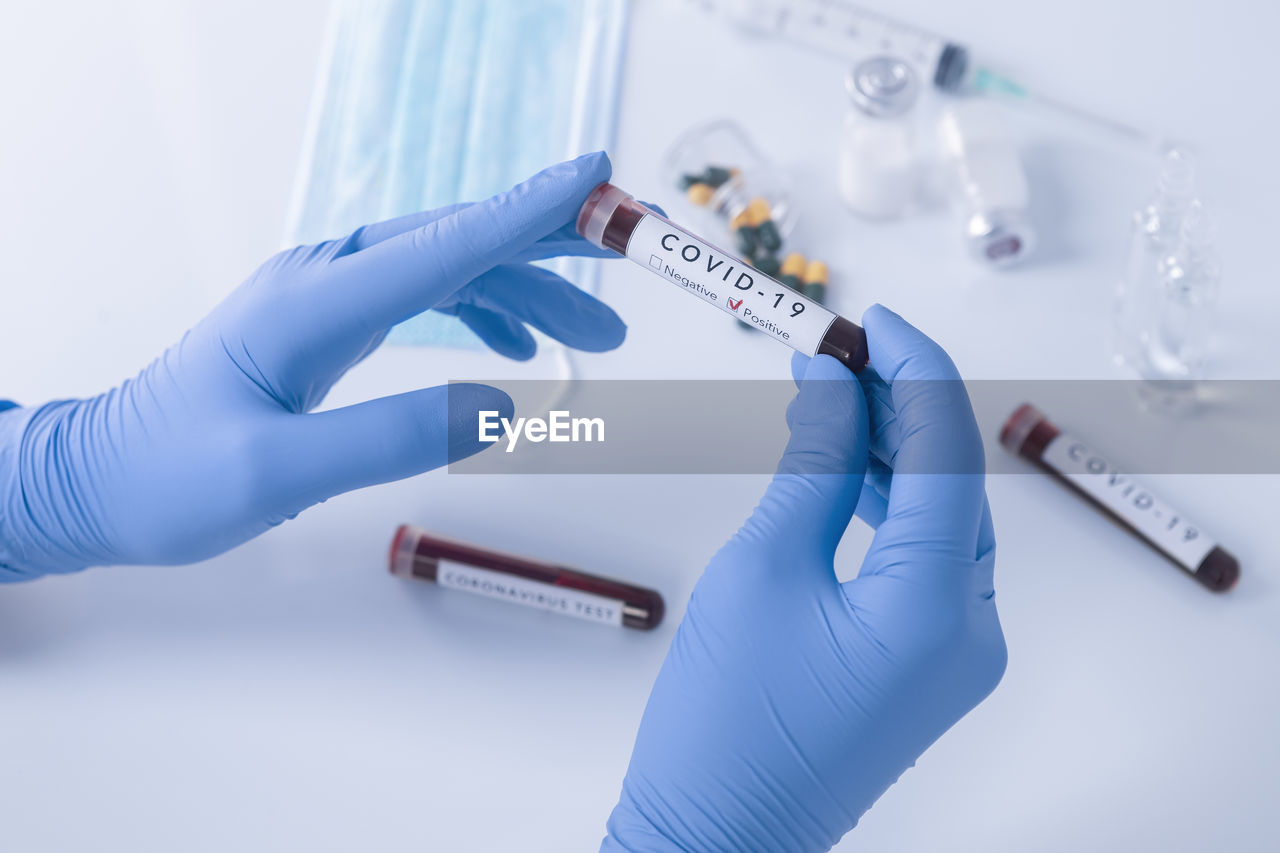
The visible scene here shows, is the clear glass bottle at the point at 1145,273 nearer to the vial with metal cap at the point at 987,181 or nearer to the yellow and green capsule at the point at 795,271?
the vial with metal cap at the point at 987,181

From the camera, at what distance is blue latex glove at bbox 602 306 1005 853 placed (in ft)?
3.47

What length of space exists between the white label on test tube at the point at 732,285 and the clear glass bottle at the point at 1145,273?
642 mm

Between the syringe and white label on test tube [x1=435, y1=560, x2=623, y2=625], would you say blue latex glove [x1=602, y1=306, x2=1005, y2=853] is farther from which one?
the syringe

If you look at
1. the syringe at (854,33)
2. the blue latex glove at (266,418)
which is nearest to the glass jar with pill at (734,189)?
the syringe at (854,33)

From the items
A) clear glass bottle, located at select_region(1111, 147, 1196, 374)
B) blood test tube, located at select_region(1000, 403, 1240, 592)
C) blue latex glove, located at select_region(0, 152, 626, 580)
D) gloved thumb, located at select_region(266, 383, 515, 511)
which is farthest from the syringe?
gloved thumb, located at select_region(266, 383, 515, 511)

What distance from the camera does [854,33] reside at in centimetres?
183

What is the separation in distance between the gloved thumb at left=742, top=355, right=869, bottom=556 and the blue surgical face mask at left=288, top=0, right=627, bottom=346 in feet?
1.97

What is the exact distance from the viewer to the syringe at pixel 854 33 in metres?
1.79

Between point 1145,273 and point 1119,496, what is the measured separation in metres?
0.37

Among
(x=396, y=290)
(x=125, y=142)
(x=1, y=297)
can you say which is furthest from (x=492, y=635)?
(x=125, y=142)

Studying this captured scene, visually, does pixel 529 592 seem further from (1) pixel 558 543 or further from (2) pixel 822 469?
(2) pixel 822 469

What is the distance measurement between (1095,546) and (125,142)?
1734mm

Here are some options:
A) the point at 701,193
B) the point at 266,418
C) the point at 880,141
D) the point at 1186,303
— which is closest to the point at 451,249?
the point at 266,418

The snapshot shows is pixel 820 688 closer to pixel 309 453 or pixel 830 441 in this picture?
pixel 830 441
